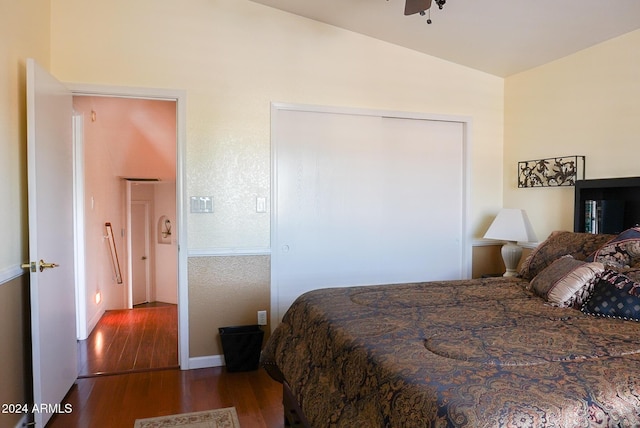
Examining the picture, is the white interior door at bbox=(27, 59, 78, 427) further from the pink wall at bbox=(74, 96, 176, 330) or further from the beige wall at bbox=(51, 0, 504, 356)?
the pink wall at bbox=(74, 96, 176, 330)

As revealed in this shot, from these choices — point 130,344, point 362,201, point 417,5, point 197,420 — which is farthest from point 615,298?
point 130,344

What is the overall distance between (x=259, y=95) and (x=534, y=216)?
8.35 feet

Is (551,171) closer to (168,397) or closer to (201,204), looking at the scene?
(201,204)

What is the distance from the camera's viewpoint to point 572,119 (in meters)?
3.29

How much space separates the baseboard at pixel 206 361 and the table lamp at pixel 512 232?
7.92ft

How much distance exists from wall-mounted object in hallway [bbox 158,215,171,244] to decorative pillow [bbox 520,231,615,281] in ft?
20.7

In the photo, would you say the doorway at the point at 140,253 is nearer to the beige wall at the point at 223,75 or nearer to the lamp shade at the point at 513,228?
the beige wall at the point at 223,75

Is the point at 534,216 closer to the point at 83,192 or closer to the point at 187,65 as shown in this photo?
the point at 187,65

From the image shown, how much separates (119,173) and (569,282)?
5419mm

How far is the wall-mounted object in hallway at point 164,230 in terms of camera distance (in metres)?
7.63

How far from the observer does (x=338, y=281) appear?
3637mm

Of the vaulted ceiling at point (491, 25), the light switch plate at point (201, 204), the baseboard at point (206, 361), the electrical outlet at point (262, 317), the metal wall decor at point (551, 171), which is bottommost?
the baseboard at point (206, 361)

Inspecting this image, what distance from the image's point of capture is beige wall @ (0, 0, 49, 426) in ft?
7.02

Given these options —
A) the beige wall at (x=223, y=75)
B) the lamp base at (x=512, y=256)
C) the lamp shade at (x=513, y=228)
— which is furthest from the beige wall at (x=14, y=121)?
the lamp base at (x=512, y=256)
